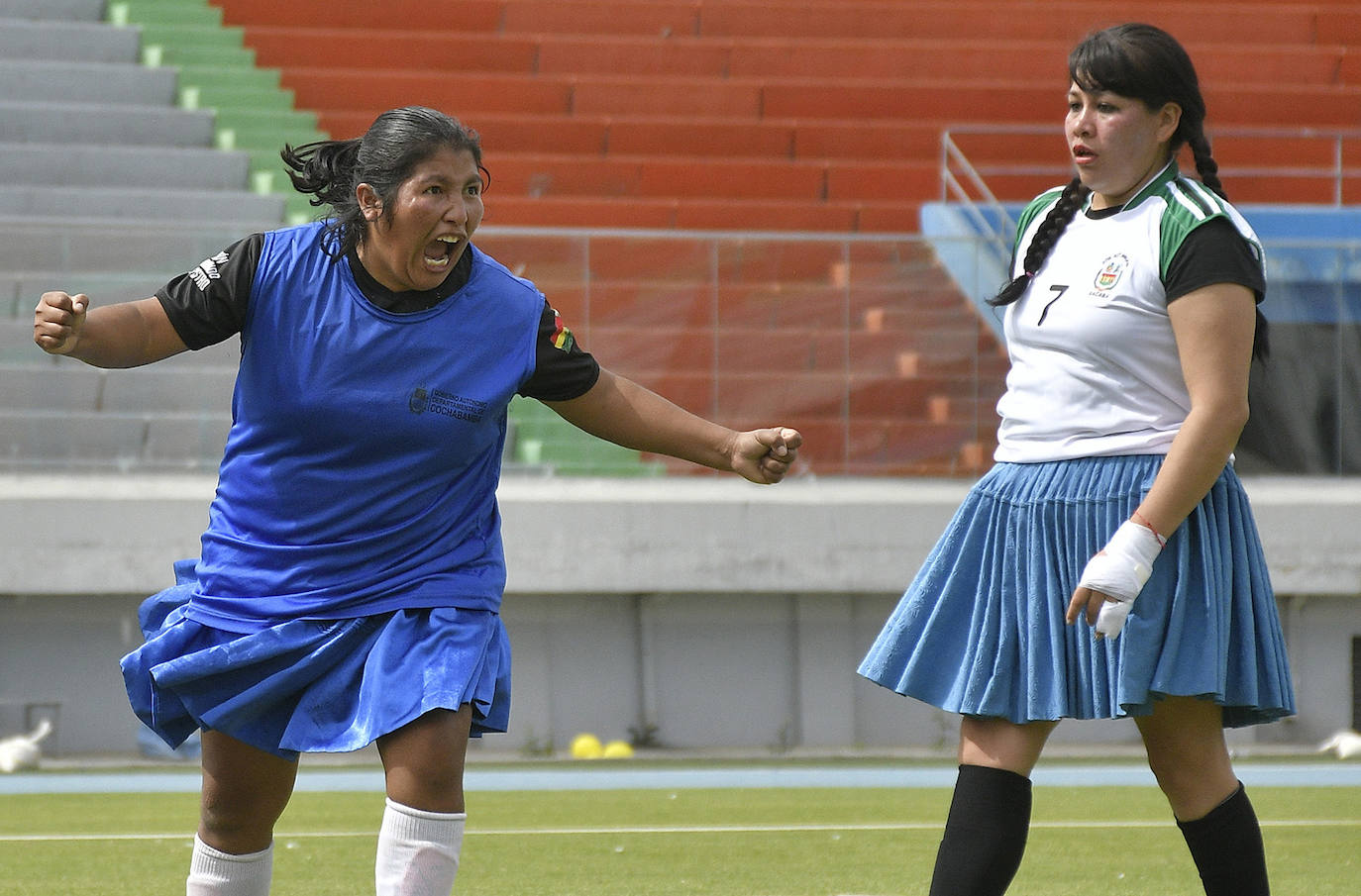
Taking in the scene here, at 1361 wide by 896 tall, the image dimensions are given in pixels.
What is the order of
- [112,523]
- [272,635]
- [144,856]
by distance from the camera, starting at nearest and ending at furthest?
[272,635]
[144,856]
[112,523]

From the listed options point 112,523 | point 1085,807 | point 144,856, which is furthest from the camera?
point 112,523

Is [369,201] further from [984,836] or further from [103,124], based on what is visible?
[103,124]

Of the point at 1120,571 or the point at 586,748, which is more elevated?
the point at 1120,571

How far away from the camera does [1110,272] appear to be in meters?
3.39

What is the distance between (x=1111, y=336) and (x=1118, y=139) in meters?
0.36

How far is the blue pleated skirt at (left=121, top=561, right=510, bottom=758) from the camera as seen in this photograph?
10.6ft

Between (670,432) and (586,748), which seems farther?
(586,748)

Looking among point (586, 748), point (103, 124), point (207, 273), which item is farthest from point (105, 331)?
point (103, 124)

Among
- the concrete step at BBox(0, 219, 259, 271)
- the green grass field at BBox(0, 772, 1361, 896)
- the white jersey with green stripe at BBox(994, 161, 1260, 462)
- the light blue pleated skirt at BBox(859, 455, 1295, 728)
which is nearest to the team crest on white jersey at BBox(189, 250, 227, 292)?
the light blue pleated skirt at BBox(859, 455, 1295, 728)

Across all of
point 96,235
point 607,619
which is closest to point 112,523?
point 96,235

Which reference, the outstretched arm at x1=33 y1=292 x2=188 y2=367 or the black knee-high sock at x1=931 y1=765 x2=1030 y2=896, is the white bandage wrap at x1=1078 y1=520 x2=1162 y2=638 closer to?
the black knee-high sock at x1=931 y1=765 x2=1030 y2=896

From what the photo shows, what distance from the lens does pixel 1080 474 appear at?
3416mm

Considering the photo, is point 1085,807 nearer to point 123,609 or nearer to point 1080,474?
point 1080,474

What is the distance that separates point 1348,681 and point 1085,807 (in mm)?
4490
